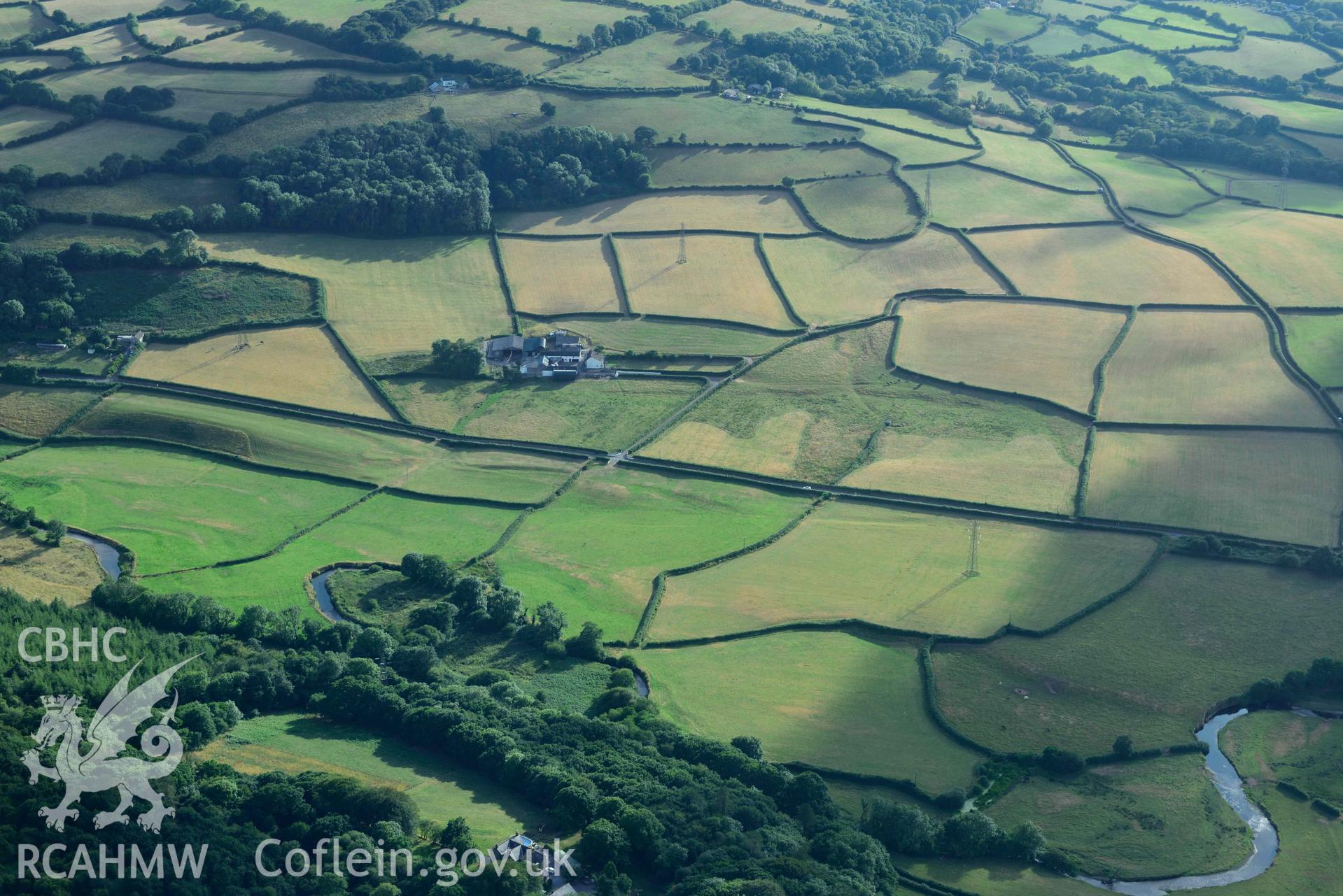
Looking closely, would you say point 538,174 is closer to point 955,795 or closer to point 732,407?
point 732,407

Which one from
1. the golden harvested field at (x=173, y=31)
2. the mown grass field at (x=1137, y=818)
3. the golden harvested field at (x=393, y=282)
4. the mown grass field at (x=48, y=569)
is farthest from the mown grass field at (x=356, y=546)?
the golden harvested field at (x=173, y=31)

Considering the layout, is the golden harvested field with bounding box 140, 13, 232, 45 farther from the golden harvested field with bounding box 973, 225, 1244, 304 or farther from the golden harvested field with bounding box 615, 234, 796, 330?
the golden harvested field with bounding box 973, 225, 1244, 304

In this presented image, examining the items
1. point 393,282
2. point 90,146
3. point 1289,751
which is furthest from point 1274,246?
point 90,146

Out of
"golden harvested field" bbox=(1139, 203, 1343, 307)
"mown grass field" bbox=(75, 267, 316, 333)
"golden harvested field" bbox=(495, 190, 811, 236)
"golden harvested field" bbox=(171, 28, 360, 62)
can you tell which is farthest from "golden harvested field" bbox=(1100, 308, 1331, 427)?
"golden harvested field" bbox=(171, 28, 360, 62)

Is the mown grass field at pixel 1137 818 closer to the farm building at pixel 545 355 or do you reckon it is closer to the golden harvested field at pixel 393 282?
the farm building at pixel 545 355

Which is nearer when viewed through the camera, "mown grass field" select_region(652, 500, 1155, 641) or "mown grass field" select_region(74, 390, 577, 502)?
"mown grass field" select_region(652, 500, 1155, 641)

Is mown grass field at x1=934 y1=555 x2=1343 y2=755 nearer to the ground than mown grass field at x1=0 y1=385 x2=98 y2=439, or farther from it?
nearer to the ground
